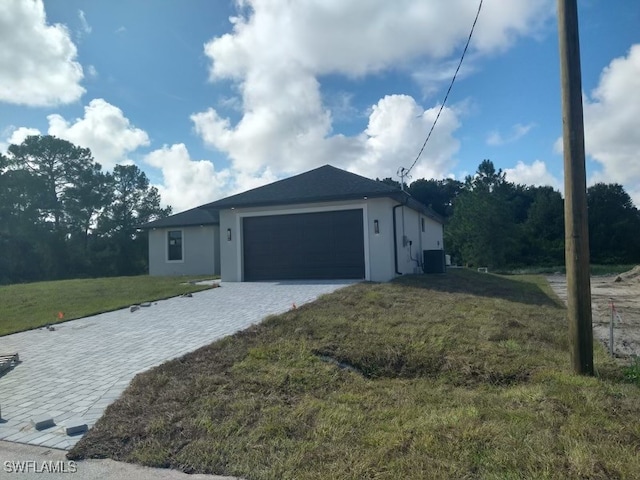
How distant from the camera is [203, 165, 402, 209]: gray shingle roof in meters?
13.7

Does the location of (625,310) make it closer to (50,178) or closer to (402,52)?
(402,52)

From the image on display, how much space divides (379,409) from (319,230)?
34.5 ft

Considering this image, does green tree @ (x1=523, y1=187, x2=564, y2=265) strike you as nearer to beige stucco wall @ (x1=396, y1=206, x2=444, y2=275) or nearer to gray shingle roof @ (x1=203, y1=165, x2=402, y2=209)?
beige stucco wall @ (x1=396, y1=206, x2=444, y2=275)

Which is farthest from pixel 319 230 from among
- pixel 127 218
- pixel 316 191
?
pixel 127 218

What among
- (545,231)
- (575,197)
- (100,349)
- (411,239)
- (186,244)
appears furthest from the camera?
(545,231)

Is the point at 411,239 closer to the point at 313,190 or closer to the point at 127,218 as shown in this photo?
the point at 313,190

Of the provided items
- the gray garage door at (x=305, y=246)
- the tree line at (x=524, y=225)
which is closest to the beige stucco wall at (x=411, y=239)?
the gray garage door at (x=305, y=246)

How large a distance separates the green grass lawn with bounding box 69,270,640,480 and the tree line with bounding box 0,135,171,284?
2960 centimetres

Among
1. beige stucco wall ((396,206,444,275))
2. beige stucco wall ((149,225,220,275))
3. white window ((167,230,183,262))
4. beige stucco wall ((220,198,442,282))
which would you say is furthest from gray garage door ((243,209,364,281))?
white window ((167,230,183,262))

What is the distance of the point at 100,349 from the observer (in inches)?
264

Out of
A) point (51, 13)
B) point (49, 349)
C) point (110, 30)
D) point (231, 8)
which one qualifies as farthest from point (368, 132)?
point (49, 349)

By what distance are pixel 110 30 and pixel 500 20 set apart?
8.15 metres

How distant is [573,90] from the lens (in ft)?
15.5

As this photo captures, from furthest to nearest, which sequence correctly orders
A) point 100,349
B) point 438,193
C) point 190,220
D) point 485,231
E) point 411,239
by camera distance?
point 438,193
point 485,231
point 190,220
point 411,239
point 100,349
